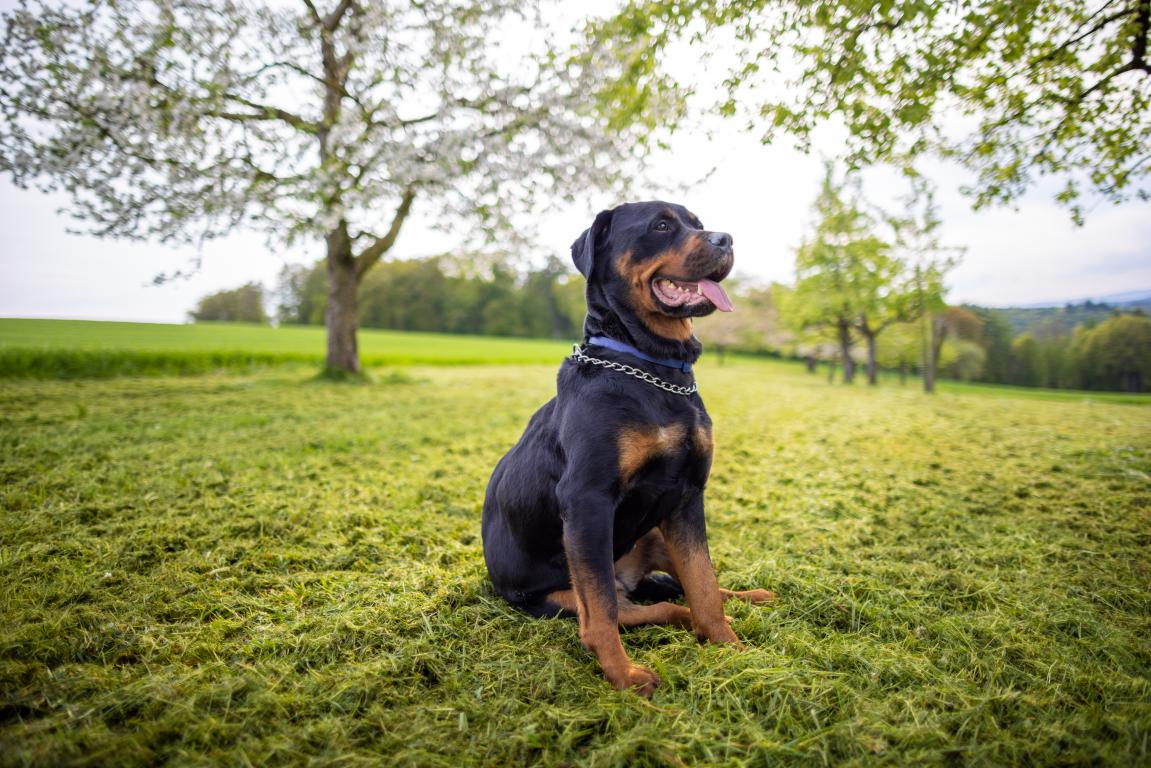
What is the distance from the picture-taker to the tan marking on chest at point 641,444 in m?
2.29

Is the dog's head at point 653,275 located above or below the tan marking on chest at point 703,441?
above

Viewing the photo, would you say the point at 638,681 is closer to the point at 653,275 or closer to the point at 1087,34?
the point at 653,275

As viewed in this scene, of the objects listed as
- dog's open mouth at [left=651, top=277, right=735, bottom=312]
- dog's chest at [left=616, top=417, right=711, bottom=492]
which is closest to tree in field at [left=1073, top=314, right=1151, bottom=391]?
dog's open mouth at [left=651, top=277, right=735, bottom=312]

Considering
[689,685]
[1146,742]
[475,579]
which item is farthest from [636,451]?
[1146,742]

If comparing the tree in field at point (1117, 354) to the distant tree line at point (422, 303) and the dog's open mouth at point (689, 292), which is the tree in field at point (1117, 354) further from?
the distant tree line at point (422, 303)

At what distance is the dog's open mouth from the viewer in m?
2.60

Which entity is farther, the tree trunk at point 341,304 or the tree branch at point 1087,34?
the tree trunk at point 341,304

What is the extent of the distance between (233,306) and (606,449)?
76.3 metres

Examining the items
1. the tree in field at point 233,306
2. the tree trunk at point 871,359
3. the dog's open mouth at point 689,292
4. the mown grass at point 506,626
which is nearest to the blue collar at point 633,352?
the dog's open mouth at point 689,292

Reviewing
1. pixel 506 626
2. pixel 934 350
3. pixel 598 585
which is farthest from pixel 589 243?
pixel 934 350

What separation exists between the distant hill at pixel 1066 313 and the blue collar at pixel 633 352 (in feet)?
22.9

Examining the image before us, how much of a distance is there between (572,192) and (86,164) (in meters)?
9.28

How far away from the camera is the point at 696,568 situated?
2516 mm

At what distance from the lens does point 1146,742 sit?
1.78 m
